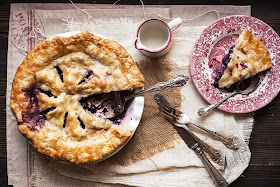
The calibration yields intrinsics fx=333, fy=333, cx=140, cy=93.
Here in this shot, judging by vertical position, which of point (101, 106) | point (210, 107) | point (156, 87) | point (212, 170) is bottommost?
point (212, 170)

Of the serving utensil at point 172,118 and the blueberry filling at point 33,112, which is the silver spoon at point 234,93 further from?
the blueberry filling at point 33,112

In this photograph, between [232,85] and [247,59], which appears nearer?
[247,59]

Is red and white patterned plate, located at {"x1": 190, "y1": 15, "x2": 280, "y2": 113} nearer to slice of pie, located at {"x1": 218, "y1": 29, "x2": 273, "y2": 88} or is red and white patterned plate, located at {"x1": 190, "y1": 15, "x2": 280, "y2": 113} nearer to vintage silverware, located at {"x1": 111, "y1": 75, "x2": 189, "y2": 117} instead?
slice of pie, located at {"x1": 218, "y1": 29, "x2": 273, "y2": 88}

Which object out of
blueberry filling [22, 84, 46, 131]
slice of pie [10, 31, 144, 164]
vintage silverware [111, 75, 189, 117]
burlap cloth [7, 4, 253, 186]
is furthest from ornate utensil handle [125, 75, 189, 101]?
blueberry filling [22, 84, 46, 131]

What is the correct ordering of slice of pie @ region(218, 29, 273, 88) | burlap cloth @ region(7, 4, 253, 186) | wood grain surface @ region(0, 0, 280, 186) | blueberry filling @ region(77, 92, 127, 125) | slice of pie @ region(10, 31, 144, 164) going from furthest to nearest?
wood grain surface @ region(0, 0, 280, 186) → burlap cloth @ region(7, 4, 253, 186) → slice of pie @ region(218, 29, 273, 88) → blueberry filling @ region(77, 92, 127, 125) → slice of pie @ region(10, 31, 144, 164)

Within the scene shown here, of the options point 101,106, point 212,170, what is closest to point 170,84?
point 101,106

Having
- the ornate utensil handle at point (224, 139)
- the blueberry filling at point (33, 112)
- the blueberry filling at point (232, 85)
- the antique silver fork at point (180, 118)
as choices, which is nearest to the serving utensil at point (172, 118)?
the antique silver fork at point (180, 118)

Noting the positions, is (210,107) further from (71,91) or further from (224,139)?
(71,91)

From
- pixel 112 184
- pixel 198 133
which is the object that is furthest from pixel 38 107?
pixel 198 133
